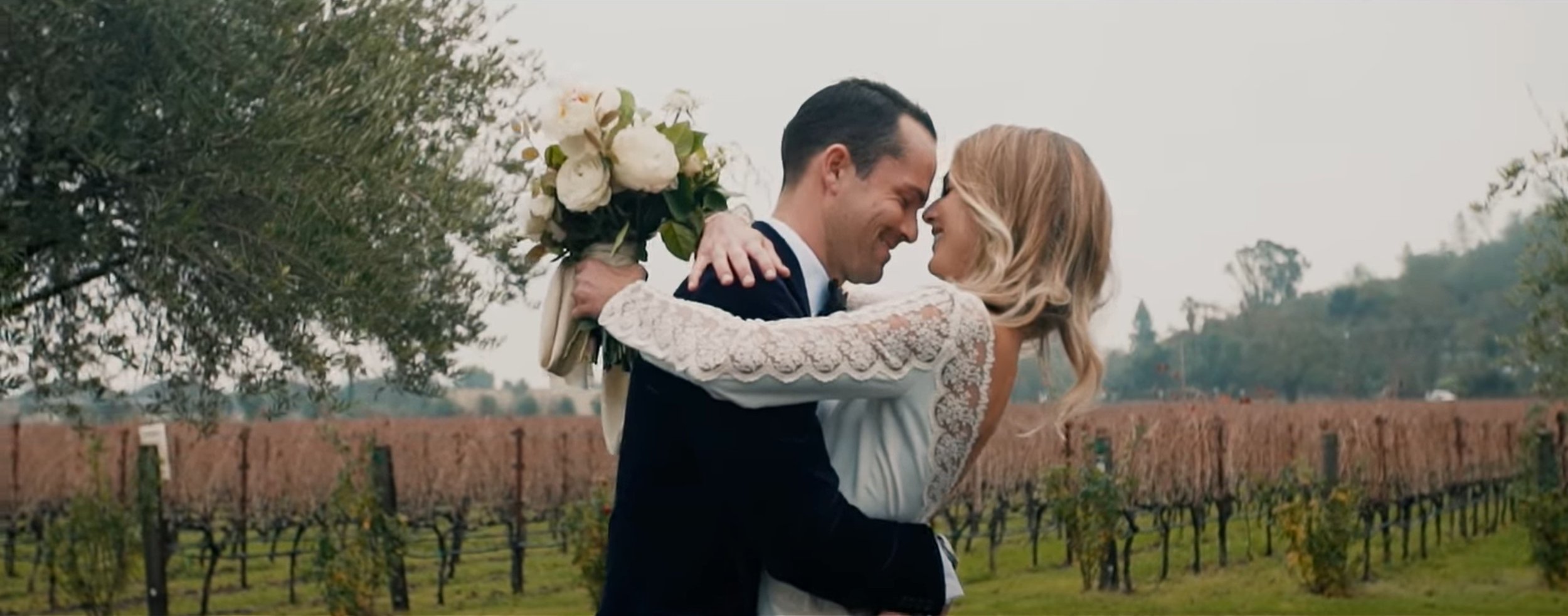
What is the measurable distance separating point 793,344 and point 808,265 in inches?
11.8

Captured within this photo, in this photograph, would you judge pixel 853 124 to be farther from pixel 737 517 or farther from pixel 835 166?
pixel 737 517

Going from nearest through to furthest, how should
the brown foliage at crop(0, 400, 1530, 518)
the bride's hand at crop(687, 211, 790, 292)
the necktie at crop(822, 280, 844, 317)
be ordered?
the bride's hand at crop(687, 211, 790, 292), the necktie at crop(822, 280, 844, 317), the brown foliage at crop(0, 400, 1530, 518)

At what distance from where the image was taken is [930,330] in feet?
9.59

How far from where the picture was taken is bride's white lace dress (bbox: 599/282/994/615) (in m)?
2.79

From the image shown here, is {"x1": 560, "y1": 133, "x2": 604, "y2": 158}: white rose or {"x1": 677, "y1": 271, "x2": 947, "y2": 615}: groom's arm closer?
{"x1": 677, "y1": 271, "x2": 947, "y2": 615}: groom's arm

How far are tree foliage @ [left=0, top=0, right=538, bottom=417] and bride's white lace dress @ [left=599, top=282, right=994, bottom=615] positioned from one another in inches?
292

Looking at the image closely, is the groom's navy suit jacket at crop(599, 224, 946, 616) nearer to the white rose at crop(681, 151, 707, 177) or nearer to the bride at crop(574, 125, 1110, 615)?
the bride at crop(574, 125, 1110, 615)

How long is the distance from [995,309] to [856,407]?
263 millimetres

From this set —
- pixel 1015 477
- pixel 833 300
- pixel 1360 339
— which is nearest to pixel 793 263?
pixel 833 300

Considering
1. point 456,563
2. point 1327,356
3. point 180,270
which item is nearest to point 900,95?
point 180,270

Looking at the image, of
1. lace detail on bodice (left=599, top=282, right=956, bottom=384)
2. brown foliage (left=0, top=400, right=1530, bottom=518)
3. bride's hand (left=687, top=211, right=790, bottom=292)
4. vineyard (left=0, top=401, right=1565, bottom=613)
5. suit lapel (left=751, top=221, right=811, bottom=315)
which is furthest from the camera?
brown foliage (left=0, top=400, right=1530, bottom=518)

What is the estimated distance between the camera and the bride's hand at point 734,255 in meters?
2.90

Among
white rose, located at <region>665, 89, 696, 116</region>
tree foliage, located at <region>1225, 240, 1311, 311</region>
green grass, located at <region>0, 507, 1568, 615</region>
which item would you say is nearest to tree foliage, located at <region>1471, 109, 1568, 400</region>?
green grass, located at <region>0, 507, 1568, 615</region>

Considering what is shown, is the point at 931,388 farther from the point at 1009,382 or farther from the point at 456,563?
the point at 456,563
